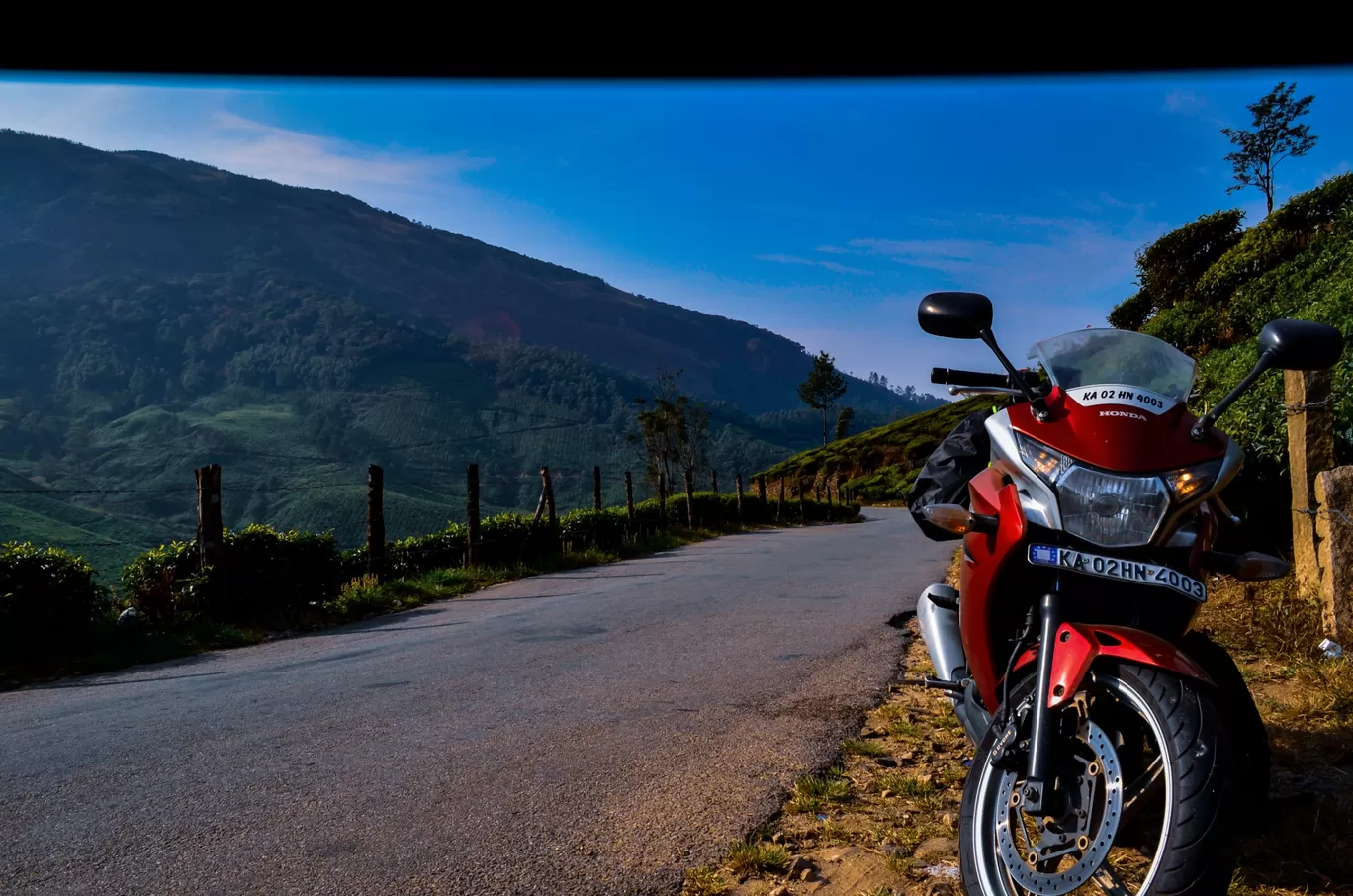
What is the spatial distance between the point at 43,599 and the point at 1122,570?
9060 mm

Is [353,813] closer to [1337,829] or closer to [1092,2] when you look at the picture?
[1337,829]

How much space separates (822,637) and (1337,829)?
4501mm

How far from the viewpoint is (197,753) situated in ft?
14.2

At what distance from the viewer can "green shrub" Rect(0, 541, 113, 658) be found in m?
8.23

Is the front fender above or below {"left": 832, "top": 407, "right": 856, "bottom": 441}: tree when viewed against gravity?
below

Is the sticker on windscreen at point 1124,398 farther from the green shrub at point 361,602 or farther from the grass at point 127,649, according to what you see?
the green shrub at point 361,602

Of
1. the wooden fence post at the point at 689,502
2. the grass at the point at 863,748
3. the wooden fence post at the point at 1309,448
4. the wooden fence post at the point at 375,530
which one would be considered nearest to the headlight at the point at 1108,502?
the grass at the point at 863,748

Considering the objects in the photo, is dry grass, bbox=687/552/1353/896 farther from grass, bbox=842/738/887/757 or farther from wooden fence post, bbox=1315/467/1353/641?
wooden fence post, bbox=1315/467/1353/641

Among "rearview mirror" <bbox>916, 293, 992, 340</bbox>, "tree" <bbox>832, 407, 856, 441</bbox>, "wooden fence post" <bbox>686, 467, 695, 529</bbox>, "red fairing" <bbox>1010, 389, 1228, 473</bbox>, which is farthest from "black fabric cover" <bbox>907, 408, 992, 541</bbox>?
"tree" <bbox>832, 407, 856, 441</bbox>

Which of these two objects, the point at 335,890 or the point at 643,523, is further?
the point at 643,523

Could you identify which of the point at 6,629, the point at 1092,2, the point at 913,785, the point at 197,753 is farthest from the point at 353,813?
the point at 6,629

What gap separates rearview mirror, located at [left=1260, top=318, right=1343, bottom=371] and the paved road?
2077 mm

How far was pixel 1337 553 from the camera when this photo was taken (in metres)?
4.99

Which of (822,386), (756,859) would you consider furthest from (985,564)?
(822,386)
